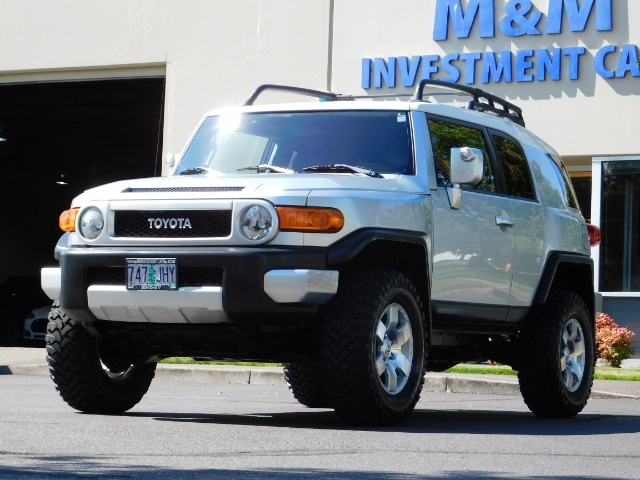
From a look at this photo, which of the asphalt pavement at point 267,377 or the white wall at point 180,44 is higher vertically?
the white wall at point 180,44

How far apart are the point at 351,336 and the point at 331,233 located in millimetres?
595

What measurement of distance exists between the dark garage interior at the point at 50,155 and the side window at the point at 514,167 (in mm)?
18629

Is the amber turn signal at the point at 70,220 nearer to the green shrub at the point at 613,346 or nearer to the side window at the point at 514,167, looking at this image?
the side window at the point at 514,167

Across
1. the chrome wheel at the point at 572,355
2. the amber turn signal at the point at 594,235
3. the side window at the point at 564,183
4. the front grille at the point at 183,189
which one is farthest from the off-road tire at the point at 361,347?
the amber turn signal at the point at 594,235

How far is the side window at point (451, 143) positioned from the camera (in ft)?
29.1

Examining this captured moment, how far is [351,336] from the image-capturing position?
7645 mm

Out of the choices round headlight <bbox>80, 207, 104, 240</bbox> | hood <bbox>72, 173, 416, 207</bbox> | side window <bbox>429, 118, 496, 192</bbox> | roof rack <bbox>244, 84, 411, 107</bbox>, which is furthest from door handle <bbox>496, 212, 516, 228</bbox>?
round headlight <bbox>80, 207, 104, 240</bbox>

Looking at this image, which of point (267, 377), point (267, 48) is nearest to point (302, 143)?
point (267, 377)

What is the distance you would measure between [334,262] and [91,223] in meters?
1.57

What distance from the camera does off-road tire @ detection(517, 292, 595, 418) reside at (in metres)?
9.52

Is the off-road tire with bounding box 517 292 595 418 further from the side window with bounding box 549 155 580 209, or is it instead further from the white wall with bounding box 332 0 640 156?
the white wall with bounding box 332 0 640 156

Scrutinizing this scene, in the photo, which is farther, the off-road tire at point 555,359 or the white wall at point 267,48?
the white wall at point 267,48

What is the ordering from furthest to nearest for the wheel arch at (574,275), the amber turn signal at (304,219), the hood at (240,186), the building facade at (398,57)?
the building facade at (398,57)
the wheel arch at (574,275)
the hood at (240,186)
the amber turn signal at (304,219)

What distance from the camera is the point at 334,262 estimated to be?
7617 mm
